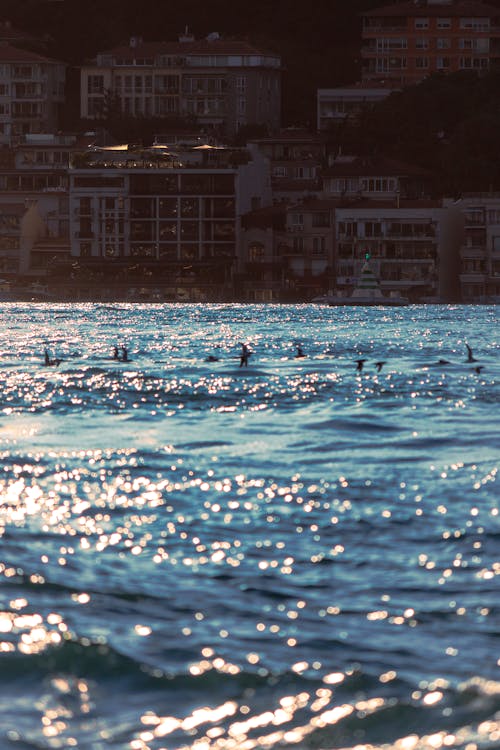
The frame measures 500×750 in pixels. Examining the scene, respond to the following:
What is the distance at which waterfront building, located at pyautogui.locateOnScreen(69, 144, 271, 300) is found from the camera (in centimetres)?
15875

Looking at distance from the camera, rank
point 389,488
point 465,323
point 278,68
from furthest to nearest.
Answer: point 278,68 → point 465,323 → point 389,488

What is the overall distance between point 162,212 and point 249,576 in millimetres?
145333

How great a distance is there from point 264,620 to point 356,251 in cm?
13424

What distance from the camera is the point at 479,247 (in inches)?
5960

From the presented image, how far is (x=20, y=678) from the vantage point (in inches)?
634

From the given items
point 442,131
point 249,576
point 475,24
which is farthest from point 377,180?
point 249,576

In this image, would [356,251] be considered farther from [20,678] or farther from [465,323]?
[20,678]

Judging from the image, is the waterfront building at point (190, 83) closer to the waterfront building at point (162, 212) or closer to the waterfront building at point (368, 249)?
the waterfront building at point (162, 212)

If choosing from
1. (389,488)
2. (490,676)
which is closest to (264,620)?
(490,676)

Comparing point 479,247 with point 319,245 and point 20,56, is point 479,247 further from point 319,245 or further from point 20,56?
point 20,56

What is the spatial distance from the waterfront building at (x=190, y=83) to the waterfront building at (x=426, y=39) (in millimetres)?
10935

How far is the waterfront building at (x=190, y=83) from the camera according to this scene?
7032 inches

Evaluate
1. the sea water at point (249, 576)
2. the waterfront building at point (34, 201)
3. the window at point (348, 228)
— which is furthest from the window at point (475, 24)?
the sea water at point (249, 576)

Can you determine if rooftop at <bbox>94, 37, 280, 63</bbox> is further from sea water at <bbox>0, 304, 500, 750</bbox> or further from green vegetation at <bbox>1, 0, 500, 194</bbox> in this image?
sea water at <bbox>0, 304, 500, 750</bbox>
